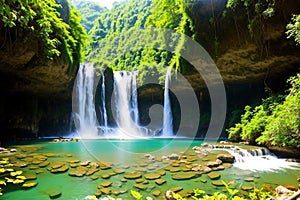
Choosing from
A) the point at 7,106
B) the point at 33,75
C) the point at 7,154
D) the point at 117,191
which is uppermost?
the point at 33,75

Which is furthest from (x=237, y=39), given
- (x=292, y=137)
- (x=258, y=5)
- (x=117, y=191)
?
(x=117, y=191)

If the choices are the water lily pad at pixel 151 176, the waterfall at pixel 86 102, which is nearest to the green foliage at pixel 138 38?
the waterfall at pixel 86 102

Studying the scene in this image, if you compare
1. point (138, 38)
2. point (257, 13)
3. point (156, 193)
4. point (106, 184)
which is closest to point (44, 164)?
point (106, 184)

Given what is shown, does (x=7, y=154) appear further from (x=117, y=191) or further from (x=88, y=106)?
(x=88, y=106)

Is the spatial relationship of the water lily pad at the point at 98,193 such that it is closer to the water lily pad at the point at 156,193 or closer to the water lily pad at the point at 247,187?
the water lily pad at the point at 156,193

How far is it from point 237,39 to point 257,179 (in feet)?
22.8

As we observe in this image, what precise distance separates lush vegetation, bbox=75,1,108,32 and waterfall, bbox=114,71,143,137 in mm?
42522

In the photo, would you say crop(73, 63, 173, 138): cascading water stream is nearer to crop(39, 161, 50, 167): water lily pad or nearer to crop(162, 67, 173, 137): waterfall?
crop(162, 67, 173, 137): waterfall

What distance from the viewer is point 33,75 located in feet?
41.6

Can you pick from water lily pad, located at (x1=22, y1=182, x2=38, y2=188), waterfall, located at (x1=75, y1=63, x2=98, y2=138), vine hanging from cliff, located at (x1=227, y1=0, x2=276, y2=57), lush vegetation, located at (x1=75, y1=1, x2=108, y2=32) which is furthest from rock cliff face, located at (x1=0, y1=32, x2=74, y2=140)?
lush vegetation, located at (x1=75, y1=1, x2=108, y2=32)

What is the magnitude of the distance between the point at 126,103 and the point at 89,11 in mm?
51841

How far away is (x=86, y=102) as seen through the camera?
18016 millimetres

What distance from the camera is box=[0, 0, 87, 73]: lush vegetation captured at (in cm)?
775

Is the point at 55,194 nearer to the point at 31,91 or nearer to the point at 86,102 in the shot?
the point at 31,91
